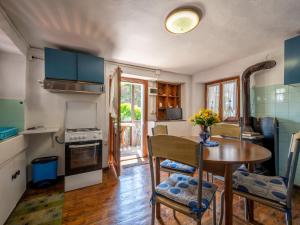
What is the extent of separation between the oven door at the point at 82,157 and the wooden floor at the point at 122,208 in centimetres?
31

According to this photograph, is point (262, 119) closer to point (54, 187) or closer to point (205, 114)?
point (205, 114)

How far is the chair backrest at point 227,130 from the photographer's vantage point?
212 cm

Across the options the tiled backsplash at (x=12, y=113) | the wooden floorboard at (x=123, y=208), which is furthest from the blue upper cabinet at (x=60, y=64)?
the wooden floorboard at (x=123, y=208)

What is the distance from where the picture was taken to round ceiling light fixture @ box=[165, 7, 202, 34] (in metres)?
1.52

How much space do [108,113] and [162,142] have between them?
214 cm

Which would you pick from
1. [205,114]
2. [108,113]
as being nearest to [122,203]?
[205,114]

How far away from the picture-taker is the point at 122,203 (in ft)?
6.17

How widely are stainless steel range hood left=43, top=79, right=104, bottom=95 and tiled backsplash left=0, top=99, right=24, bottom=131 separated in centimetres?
45

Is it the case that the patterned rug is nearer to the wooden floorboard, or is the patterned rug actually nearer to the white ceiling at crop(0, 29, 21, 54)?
the wooden floorboard

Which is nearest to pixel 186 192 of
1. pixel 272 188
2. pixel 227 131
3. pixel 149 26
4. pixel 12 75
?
pixel 272 188

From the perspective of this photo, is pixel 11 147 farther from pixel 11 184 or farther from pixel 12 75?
pixel 12 75

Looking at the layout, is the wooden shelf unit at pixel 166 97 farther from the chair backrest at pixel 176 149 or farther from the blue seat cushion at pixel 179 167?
the chair backrest at pixel 176 149

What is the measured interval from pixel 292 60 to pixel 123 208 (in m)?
2.97

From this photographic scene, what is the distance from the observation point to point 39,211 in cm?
173
